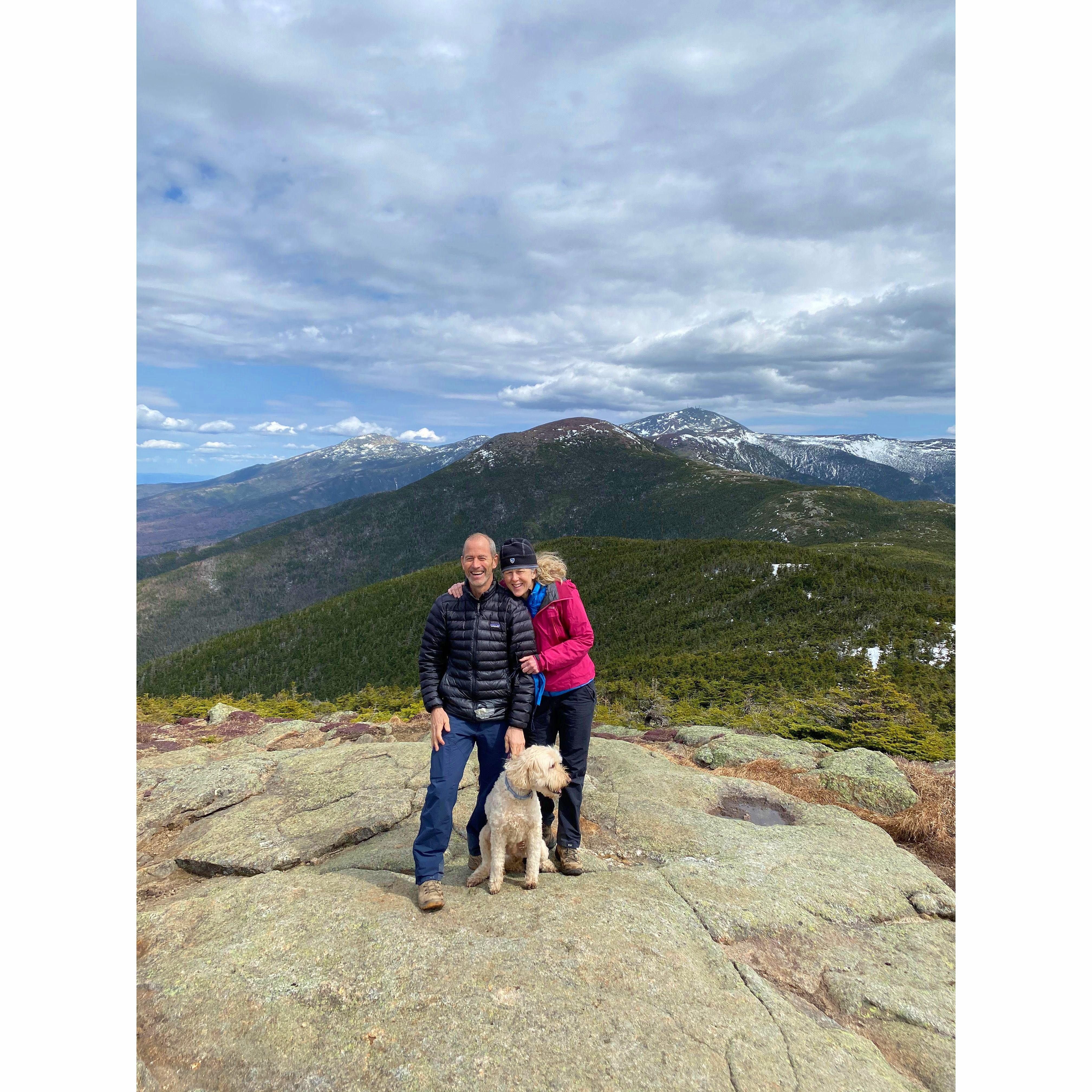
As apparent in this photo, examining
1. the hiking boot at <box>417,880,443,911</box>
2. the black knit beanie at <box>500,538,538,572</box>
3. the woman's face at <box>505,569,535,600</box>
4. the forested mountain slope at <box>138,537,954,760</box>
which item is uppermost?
the black knit beanie at <box>500,538,538,572</box>

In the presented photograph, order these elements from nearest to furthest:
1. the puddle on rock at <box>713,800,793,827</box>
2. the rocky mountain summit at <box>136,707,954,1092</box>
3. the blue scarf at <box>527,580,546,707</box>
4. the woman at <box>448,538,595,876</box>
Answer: the rocky mountain summit at <box>136,707,954,1092</box>
the woman at <box>448,538,595,876</box>
the blue scarf at <box>527,580,546,707</box>
the puddle on rock at <box>713,800,793,827</box>

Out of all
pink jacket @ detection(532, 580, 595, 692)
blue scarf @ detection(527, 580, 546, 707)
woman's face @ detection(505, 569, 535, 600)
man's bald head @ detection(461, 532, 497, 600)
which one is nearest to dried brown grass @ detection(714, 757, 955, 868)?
pink jacket @ detection(532, 580, 595, 692)

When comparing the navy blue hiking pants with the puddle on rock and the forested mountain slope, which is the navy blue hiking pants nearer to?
the puddle on rock

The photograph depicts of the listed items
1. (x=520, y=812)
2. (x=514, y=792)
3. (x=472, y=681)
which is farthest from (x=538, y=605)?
(x=520, y=812)

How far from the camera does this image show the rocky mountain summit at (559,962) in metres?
3.29

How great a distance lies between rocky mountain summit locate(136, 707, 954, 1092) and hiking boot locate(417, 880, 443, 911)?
0.37 feet

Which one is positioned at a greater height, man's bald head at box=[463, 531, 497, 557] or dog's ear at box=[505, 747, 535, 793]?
man's bald head at box=[463, 531, 497, 557]

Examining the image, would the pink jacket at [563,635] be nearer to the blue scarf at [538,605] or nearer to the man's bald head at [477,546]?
the blue scarf at [538,605]

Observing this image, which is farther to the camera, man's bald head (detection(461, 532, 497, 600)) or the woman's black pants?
the woman's black pants

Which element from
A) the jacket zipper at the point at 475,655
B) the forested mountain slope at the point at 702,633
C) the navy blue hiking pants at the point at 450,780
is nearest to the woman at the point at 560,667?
the jacket zipper at the point at 475,655

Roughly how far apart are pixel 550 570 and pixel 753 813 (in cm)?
506

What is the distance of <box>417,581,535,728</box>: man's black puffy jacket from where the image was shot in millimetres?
5309
